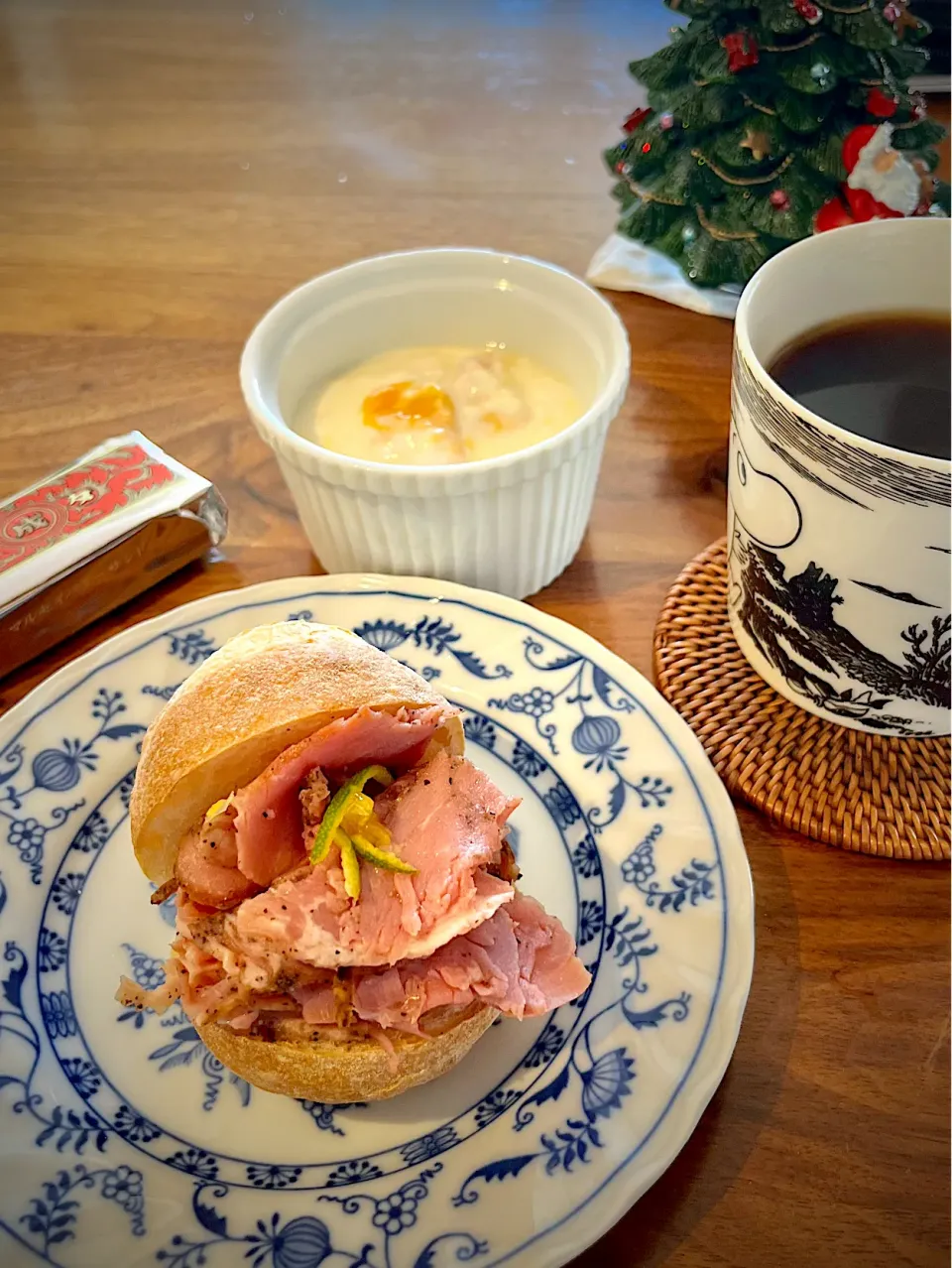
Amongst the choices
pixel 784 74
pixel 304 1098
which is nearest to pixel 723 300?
pixel 784 74

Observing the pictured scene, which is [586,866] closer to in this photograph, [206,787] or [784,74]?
[206,787]

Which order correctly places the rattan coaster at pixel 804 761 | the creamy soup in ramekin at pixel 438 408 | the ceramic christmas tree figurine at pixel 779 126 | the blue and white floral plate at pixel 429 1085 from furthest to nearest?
the ceramic christmas tree figurine at pixel 779 126 < the creamy soup in ramekin at pixel 438 408 < the rattan coaster at pixel 804 761 < the blue and white floral plate at pixel 429 1085

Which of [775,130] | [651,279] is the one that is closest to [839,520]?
[775,130]

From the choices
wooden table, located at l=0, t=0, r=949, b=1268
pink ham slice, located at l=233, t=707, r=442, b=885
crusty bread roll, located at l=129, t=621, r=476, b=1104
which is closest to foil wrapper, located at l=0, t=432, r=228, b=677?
wooden table, located at l=0, t=0, r=949, b=1268

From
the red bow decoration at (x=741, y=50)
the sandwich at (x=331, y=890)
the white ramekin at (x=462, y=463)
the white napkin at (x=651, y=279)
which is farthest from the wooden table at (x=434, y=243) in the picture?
the red bow decoration at (x=741, y=50)

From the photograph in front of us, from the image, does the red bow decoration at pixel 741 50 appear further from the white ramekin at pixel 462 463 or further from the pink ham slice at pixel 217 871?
the pink ham slice at pixel 217 871
